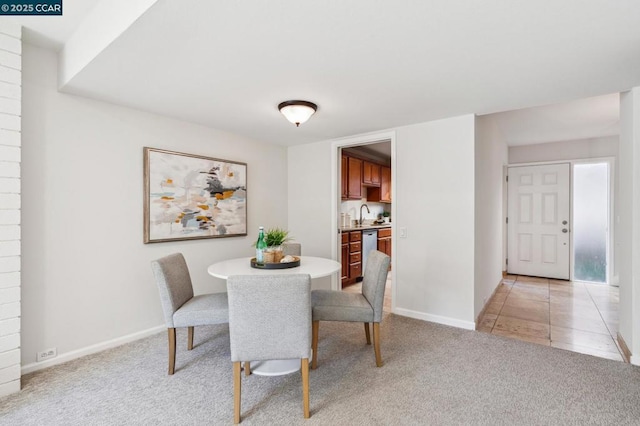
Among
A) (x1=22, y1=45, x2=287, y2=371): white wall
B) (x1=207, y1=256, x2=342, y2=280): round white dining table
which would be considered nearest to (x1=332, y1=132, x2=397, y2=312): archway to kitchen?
(x1=207, y1=256, x2=342, y2=280): round white dining table

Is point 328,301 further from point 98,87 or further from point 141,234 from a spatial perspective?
point 98,87

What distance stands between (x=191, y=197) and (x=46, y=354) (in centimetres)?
174

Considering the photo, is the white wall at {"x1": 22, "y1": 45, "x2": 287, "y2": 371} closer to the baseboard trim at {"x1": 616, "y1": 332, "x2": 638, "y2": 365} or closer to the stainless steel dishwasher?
the stainless steel dishwasher

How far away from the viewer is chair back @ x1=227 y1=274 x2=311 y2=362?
179cm

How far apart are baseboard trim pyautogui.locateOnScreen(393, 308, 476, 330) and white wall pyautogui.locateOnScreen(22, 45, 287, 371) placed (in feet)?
7.99

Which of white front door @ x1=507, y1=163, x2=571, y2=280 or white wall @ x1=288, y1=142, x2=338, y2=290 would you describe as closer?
white wall @ x1=288, y1=142, x2=338, y2=290

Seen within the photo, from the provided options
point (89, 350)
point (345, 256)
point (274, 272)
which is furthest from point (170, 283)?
point (345, 256)

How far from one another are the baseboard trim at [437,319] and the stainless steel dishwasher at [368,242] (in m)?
1.58

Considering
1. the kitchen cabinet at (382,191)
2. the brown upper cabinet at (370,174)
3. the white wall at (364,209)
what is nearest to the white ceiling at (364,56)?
the brown upper cabinet at (370,174)

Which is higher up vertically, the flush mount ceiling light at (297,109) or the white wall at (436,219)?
the flush mount ceiling light at (297,109)

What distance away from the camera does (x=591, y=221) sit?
5.29 m

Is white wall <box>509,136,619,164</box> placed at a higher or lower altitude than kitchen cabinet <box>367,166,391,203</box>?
higher

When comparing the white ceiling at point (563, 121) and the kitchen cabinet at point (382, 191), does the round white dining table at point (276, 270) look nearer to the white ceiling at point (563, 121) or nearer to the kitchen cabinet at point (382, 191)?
the white ceiling at point (563, 121)

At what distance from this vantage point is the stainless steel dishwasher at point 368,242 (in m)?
5.20
